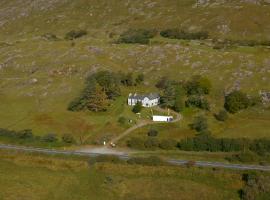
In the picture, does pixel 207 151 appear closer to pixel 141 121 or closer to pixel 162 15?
pixel 141 121

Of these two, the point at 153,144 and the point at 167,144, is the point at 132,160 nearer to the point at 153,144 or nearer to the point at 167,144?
the point at 153,144

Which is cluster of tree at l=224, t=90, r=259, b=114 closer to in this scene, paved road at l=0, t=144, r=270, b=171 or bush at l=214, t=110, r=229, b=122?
bush at l=214, t=110, r=229, b=122

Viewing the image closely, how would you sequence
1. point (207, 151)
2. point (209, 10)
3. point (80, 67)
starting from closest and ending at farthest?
point (207, 151) < point (80, 67) < point (209, 10)

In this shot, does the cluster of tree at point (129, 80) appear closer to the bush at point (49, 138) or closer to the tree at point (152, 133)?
the tree at point (152, 133)

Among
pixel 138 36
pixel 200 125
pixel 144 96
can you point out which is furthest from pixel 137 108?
pixel 138 36

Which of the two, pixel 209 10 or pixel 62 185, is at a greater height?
pixel 209 10

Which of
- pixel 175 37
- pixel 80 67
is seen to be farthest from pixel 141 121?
pixel 175 37
